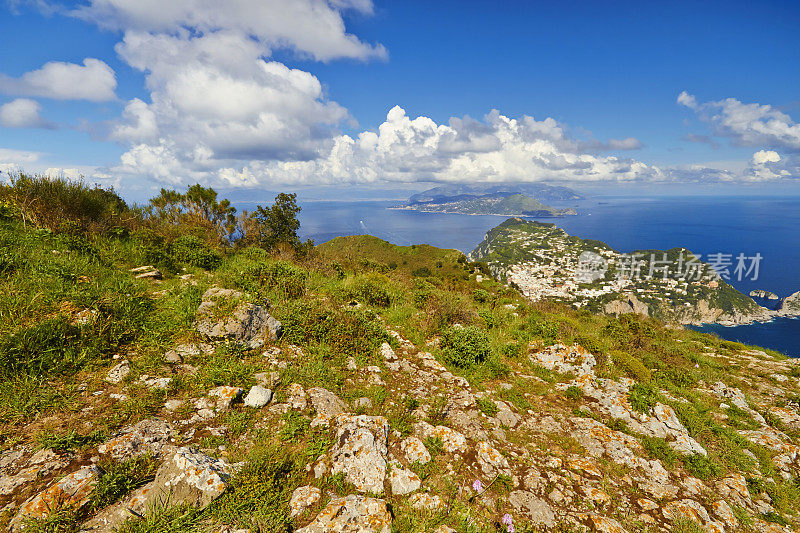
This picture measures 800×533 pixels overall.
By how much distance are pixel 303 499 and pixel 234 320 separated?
13.7 ft

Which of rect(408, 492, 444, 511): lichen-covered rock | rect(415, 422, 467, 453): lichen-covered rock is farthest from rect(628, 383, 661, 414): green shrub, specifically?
rect(408, 492, 444, 511): lichen-covered rock

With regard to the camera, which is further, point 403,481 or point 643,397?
point 643,397

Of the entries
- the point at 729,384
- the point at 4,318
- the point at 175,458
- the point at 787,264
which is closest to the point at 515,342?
the point at 729,384

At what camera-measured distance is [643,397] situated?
7.34 m

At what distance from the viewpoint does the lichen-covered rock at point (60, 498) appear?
2.80 m

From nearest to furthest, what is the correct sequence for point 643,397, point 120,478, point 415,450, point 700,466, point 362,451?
point 120,478
point 362,451
point 415,450
point 700,466
point 643,397

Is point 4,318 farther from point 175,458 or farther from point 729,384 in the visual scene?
point 729,384

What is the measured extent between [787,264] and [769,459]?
257606 millimetres

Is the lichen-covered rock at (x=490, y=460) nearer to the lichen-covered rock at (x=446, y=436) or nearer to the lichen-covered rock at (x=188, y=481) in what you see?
the lichen-covered rock at (x=446, y=436)

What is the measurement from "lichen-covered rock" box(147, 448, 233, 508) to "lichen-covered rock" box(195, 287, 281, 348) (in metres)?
2.97

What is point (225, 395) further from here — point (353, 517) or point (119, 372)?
point (353, 517)

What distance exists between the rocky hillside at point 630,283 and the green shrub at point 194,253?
87910mm

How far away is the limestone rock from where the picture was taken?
5031 mm

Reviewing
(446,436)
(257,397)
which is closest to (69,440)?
(257,397)
